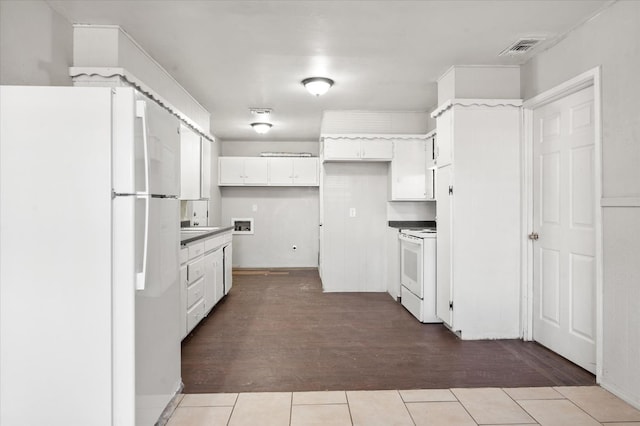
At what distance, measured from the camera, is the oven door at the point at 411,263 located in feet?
13.7

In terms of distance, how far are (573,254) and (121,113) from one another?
10.7 ft

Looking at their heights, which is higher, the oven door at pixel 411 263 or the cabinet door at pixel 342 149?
the cabinet door at pixel 342 149

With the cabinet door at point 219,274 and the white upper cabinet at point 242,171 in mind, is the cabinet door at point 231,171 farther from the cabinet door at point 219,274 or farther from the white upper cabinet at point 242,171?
the cabinet door at point 219,274

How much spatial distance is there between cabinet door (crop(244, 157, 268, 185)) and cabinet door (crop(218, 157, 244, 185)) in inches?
3.8

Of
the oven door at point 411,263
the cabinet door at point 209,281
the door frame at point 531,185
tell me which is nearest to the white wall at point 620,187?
the door frame at point 531,185

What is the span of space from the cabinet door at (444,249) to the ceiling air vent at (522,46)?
1.10 metres

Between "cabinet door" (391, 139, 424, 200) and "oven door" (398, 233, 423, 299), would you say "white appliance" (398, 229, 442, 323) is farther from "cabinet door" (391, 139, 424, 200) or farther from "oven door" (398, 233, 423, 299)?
"cabinet door" (391, 139, 424, 200)

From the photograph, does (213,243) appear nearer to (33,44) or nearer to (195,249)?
(195,249)

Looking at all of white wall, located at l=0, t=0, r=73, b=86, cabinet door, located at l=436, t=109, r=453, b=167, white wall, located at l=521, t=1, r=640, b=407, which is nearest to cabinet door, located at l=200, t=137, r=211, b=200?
white wall, located at l=0, t=0, r=73, b=86

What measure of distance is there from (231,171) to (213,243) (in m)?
3.16

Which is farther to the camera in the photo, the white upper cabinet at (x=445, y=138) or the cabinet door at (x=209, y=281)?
the cabinet door at (x=209, y=281)

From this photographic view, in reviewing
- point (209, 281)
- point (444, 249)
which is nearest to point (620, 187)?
point (444, 249)

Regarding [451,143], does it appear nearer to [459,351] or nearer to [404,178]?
[404,178]

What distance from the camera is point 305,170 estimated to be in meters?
7.37
